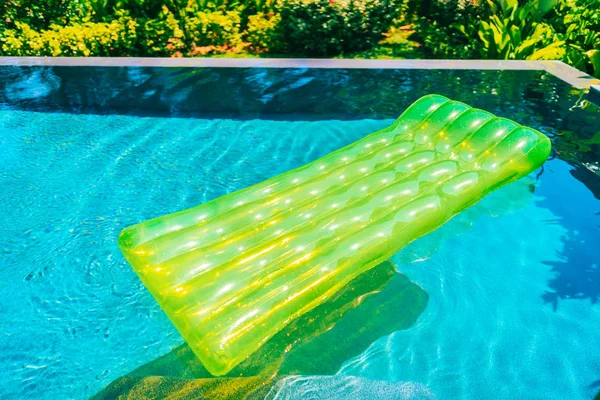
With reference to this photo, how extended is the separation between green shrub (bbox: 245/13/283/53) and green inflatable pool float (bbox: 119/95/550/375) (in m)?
4.07

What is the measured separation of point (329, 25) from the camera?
761 cm

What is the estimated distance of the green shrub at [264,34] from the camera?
314 inches

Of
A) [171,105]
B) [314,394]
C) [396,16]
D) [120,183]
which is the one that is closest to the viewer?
[314,394]

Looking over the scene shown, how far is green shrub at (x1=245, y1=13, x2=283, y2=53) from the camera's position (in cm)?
798

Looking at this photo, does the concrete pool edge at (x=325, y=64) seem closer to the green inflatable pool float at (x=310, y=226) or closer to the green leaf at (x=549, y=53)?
the green leaf at (x=549, y=53)

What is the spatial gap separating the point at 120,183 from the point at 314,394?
9.63 feet

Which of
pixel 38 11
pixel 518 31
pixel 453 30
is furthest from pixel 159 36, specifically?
pixel 518 31

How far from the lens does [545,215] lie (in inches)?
175

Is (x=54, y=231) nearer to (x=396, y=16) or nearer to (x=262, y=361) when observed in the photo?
(x=262, y=361)

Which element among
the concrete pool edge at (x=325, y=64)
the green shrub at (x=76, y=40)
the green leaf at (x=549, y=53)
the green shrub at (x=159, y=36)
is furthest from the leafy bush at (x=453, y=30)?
the green shrub at (x=76, y=40)

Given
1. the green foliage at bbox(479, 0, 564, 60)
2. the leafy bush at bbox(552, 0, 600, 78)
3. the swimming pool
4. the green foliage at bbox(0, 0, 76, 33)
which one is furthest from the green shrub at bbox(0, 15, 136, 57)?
the leafy bush at bbox(552, 0, 600, 78)

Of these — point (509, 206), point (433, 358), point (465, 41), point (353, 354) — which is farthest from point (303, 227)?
point (465, 41)

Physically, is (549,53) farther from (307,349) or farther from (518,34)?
(307,349)

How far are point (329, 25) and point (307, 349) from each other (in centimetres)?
561
